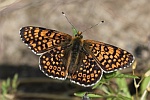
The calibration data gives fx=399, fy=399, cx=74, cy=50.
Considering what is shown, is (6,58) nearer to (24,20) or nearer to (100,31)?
(24,20)

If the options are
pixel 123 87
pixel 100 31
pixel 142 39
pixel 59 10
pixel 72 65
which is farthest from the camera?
pixel 59 10

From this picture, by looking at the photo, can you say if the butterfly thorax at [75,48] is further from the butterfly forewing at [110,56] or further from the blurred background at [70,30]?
the blurred background at [70,30]

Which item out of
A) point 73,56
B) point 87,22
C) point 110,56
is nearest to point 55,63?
point 73,56

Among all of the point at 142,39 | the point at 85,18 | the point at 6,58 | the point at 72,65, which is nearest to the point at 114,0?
the point at 85,18

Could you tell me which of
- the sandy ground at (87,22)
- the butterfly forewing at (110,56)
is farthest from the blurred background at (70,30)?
the butterfly forewing at (110,56)

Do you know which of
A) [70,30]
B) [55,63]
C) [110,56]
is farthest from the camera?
[70,30]

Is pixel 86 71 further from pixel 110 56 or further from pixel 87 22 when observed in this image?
pixel 87 22
